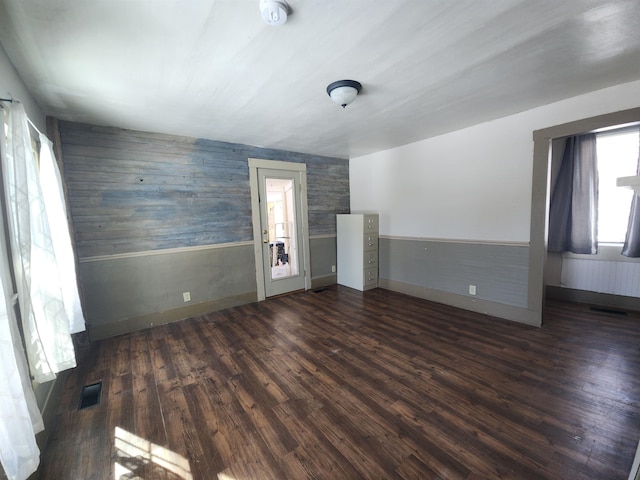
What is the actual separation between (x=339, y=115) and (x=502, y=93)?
1.51 m

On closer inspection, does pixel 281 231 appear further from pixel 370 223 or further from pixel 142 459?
pixel 142 459

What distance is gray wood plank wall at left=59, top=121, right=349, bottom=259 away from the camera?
273 cm

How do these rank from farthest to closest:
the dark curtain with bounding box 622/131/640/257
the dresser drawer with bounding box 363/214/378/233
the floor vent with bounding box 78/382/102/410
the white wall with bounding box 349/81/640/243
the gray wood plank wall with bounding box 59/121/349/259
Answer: the dresser drawer with bounding box 363/214/378/233, the dark curtain with bounding box 622/131/640/257, the gray wood plank wall with bounding box 59/121/349/259, the white wall with bounding box 349/81/640/243, the floor vent with bounding box 78/382/102/410

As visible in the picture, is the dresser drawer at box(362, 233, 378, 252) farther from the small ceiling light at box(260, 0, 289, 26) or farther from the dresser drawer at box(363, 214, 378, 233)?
the small ceiling light at box(260, 0, 289, 26)

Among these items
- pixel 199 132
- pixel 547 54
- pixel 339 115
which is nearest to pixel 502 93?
pixel 547 54

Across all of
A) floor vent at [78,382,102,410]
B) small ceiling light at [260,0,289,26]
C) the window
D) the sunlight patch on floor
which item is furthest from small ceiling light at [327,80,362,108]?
the window

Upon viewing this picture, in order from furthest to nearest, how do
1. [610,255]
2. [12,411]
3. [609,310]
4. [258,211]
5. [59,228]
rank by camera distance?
1. [258,211]
2. [610,255]
3. [609,310]
4. [59,228]
5. [12,411]

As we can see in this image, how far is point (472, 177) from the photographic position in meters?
3.23

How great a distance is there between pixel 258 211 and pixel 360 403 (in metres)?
2.94

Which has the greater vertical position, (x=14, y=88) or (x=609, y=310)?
(x=14, y=88)

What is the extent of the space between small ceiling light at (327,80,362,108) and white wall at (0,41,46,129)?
6.75ft

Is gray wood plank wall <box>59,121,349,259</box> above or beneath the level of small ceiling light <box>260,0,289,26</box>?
beneath

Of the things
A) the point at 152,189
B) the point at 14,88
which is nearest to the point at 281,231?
the point at 152,189

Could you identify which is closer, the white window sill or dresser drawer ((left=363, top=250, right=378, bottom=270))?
the white window sill
